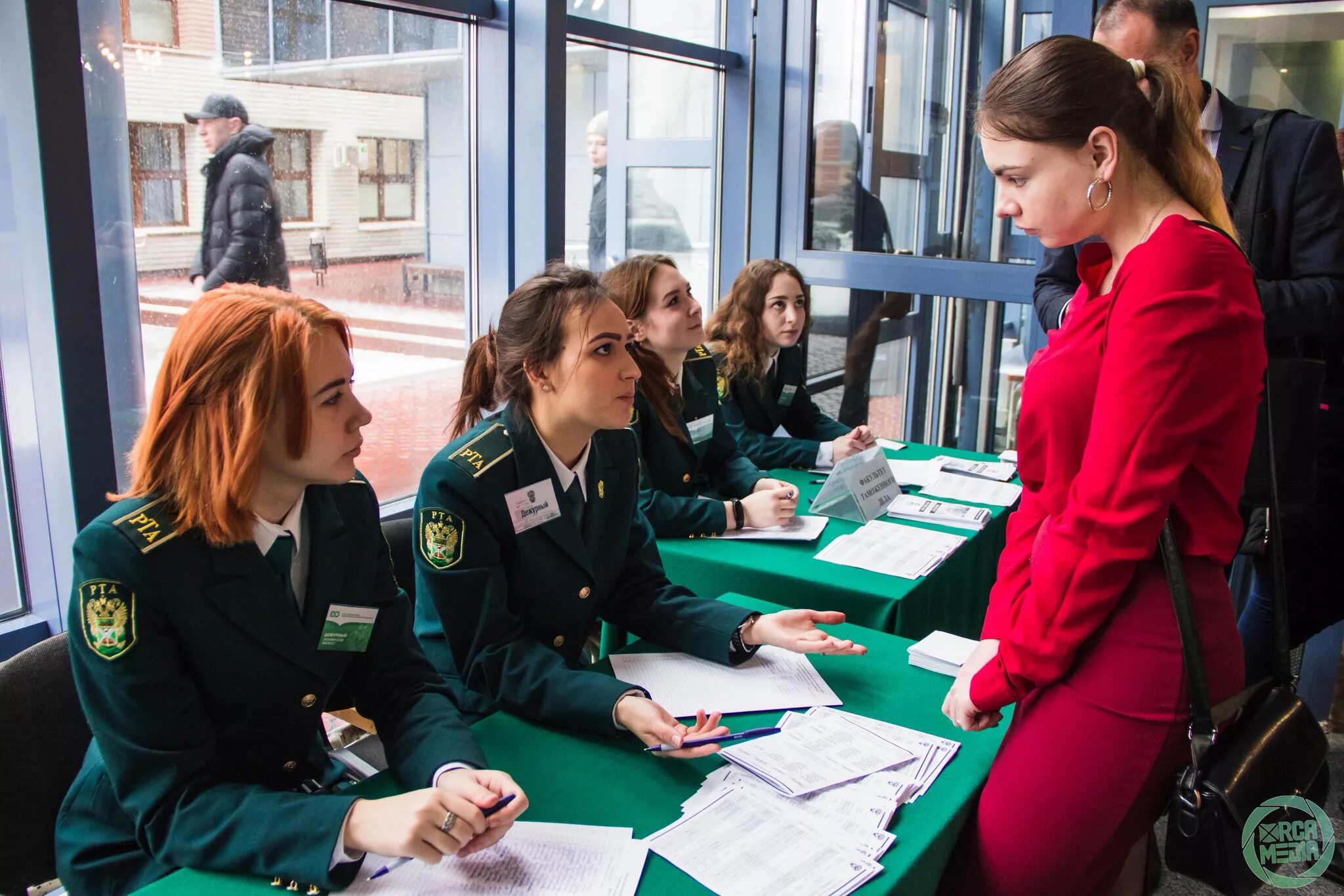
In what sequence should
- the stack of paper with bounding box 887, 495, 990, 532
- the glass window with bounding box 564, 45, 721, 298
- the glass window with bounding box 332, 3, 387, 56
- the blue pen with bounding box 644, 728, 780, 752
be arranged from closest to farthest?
the blue pen with bounding box 644, 728, 780, 752 → the stack of paper with bounding box 887, 495, 990, 532 → the glass window with bounding box 332, 3, 387, 56 → the glass window with bounding box 564, 45, 721, 298

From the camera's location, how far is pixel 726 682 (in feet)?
5.22

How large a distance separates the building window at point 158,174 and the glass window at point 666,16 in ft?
4.76

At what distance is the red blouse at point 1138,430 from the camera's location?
1.13 m

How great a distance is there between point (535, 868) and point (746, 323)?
2436 millimetres

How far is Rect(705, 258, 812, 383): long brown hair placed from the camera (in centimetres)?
334

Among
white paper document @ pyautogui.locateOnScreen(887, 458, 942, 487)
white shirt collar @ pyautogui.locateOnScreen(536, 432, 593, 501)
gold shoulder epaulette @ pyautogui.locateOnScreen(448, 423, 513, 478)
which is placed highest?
gold shoulder epaulette @ pyautogui.locateOnScreen(448, 423, 513, 478)

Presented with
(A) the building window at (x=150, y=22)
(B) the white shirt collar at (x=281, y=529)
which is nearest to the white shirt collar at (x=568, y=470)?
(B) the white shirt collar at (x=281, y=529)

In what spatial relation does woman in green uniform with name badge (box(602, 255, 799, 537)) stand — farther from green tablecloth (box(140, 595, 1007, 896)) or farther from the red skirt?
the red skirt

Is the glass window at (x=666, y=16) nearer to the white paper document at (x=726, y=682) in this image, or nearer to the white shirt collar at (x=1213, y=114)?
the white shirt collar at (x=1213, y=114)

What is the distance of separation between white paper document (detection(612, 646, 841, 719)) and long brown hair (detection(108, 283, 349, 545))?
0.65m

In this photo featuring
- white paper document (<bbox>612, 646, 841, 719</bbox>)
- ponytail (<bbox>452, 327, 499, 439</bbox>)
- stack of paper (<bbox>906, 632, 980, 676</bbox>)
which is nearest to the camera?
white paper document (<bbox>612, 646, 841, 719</bbox>)

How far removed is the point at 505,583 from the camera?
1.66 metres

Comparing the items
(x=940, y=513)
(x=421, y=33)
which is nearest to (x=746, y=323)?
(x=940, y=513)

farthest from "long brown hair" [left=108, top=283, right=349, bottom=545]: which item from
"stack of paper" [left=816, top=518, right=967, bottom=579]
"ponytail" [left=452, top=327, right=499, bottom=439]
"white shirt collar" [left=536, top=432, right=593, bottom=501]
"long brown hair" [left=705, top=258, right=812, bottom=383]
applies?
"long brown hair" [left=705, top=258, right=812, bottom=383]
